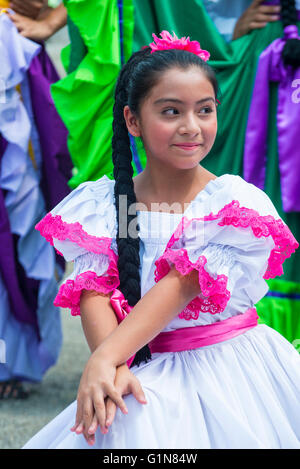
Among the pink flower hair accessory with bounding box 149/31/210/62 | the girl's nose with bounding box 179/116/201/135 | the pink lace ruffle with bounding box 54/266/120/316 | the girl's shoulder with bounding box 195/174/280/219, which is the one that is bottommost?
the pink lace ruffle with bounding box 54/266/120/316

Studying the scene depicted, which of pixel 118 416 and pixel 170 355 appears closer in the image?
pixel 118 416

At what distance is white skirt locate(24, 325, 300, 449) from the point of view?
1097mm

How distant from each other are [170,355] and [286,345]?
226 millimetres

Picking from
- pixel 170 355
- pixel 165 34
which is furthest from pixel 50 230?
pixel 165 34

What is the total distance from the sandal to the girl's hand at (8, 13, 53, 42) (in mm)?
1178

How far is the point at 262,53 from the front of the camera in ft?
6.29

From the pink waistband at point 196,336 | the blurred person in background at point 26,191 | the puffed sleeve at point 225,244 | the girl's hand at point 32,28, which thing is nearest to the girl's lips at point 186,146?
the puffed sleeve at point 225,244

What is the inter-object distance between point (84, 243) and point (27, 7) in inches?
52.7

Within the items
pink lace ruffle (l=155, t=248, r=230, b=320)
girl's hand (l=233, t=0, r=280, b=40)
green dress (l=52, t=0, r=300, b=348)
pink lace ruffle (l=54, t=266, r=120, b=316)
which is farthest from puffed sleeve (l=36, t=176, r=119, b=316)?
girl's hand (l=233, t=0, r=280, b=40)

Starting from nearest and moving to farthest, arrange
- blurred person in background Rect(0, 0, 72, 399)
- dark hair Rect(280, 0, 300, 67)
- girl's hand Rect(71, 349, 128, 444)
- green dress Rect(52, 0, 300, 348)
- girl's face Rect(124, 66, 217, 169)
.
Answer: girl's hand Rect(71, 349, 128, 444), girl's face Rect(124, 66, 217, 169), dark hair Rect(280, 0, 300, 67), green dress Rect(52, 0, 300, 348), blurred person in background Rect(0, 0, 72, 399)

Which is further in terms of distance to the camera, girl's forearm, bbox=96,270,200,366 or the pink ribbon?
the pink ribbon

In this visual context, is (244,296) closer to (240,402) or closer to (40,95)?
(240,402)

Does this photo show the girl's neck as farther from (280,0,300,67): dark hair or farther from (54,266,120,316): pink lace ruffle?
(280,0,300,67): dark hair
